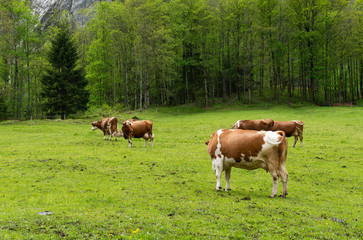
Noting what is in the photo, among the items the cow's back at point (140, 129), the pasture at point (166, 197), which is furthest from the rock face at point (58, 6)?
the pasture at point (166, 197)

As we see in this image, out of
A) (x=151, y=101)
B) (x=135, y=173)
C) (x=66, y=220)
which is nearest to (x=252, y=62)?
(x=151, y=101)

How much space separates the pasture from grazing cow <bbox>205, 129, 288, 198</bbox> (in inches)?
38.7

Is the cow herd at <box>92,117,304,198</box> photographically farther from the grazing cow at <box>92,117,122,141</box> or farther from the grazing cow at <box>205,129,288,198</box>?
the grazing cow at <box>92,117,122,141</box>

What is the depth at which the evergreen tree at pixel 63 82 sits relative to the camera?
1901 inches

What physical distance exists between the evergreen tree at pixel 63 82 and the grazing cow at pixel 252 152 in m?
43.7

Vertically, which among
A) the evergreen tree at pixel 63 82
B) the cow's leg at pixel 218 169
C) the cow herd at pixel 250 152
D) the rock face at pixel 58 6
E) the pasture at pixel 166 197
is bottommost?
the pasture at pixel 166 197

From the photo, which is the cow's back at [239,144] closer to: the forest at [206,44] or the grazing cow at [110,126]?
the grazing cow at [110,126]

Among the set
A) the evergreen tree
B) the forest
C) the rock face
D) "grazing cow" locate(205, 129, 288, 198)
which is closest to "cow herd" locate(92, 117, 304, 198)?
"grazing cow" locate(205, 129, 288, 198)

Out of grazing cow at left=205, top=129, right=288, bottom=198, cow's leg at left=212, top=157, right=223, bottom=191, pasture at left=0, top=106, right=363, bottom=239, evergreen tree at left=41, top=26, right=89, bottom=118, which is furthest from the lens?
evergreen tree at left=41, top=26, right=89, bottom=118

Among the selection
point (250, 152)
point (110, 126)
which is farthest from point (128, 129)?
point (250, 152)

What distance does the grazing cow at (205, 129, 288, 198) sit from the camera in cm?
941

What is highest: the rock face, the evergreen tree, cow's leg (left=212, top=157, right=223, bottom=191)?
the rock face

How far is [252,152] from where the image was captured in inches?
381

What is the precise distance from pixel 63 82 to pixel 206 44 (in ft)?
103
